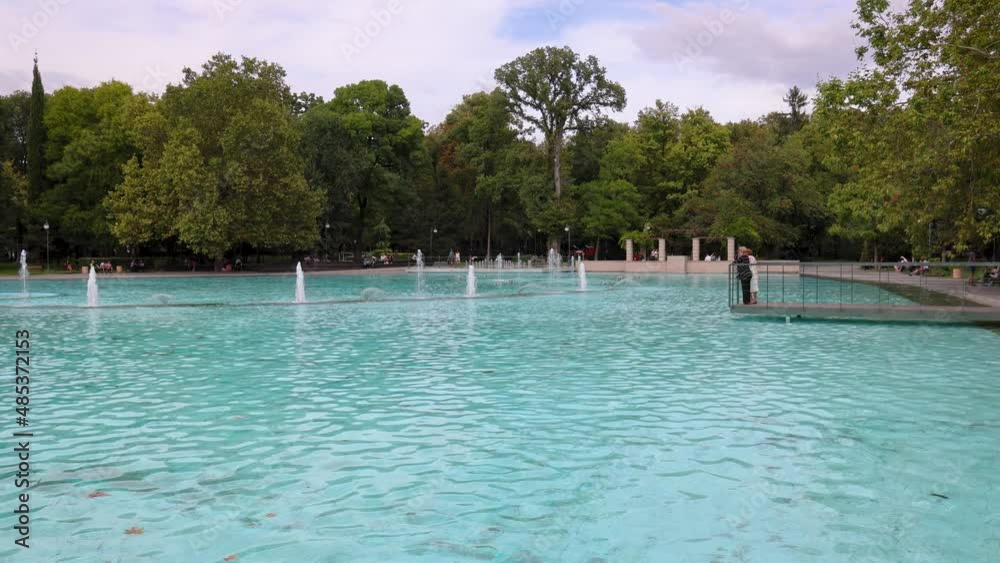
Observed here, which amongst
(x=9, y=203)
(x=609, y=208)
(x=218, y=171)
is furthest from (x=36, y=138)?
(x=609, y=208)

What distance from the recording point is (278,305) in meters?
25.8

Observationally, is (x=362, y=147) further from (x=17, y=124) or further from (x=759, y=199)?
(x=17, y=124)

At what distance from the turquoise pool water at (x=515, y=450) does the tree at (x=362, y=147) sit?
46707 millimetres

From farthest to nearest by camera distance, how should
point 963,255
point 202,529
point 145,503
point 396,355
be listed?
point 963,255 → point 396,355 → point 145,503 → point 202,529

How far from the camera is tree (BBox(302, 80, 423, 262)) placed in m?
61.7

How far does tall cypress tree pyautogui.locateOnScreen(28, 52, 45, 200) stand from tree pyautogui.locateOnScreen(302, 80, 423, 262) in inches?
783

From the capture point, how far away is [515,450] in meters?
7.84

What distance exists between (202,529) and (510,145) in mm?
66369

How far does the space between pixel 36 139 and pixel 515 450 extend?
64.3 meters

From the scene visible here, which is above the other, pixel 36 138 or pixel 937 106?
pixel 36 138

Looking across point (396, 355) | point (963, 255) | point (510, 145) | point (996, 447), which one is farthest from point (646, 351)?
point (510, 145)

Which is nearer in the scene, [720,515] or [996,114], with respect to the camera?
[720,515]

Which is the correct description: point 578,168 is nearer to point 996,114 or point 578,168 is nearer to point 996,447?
point 996,114

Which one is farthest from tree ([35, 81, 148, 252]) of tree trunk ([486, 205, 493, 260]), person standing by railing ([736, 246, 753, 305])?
person standing by railing ([736, 246, 753, 305])
